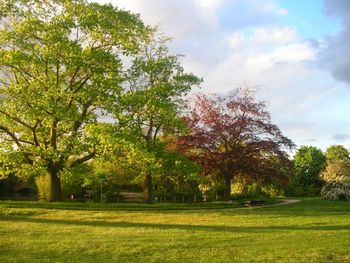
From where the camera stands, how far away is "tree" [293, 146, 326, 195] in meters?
73.0

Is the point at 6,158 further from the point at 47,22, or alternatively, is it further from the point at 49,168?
the point at 47,22

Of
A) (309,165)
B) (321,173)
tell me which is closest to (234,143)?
(321,173)

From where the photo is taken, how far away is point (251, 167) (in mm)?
35125

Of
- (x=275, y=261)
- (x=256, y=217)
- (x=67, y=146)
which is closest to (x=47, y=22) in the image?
(x=67, y=146)

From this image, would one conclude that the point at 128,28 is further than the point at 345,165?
No

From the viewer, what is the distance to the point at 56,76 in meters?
28.5

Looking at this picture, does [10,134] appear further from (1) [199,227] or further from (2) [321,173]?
(2) [321,173]

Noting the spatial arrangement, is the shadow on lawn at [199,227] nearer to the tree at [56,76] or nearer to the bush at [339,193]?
the tree at [56,76]

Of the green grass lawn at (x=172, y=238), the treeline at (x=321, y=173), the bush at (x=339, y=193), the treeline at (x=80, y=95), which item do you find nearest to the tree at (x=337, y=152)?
the treeline at (x=321, y=173)

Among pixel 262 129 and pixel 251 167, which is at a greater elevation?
pixel 262 129

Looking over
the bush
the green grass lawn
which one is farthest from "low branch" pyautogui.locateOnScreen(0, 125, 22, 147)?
the bush

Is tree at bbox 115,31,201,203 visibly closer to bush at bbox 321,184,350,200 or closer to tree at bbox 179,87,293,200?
tree at bbox 179,87,293,200

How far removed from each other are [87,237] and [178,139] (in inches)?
863

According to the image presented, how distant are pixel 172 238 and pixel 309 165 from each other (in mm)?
69953
